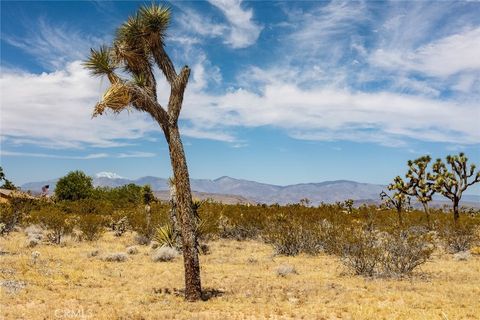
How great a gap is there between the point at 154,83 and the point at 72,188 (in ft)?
135

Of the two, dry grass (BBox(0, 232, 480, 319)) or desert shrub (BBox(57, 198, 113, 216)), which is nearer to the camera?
dry grass (BBox(0, 232, 480, 319))

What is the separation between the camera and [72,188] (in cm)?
4859

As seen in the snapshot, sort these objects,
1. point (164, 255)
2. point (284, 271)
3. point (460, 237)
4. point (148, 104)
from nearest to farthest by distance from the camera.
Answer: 1. point (148, 104)
2. point (284, 271)
3. point (164, 255)
4. point (460, 237)

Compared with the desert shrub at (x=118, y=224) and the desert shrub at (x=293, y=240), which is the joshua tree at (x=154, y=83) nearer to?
the desert shrub at (x=293, y=240)

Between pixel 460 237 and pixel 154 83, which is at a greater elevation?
pixel 154 83

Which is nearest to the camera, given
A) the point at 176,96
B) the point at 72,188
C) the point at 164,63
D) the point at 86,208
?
the point at 176,96

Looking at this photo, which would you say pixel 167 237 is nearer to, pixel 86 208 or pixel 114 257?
pixel 114 257

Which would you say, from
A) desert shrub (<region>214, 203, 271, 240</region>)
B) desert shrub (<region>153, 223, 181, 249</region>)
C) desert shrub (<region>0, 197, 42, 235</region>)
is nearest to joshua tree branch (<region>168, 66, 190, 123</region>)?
desert shrub (<region>153, 223, 181, 249</region>)

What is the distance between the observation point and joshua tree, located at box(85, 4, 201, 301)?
413 inches

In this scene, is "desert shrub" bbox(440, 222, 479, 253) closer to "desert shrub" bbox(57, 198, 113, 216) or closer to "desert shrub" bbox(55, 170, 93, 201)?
"desert shrub" bbox(57, 198, 113, 216)

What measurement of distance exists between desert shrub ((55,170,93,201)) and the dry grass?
32610 mm

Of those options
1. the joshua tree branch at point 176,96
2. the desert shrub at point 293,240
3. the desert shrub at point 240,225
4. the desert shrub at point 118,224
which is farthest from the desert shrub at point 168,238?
the joshua tree branch at point 176,96

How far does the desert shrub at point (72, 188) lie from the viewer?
159 ft

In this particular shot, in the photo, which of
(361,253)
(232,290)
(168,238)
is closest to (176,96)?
(232,290)
